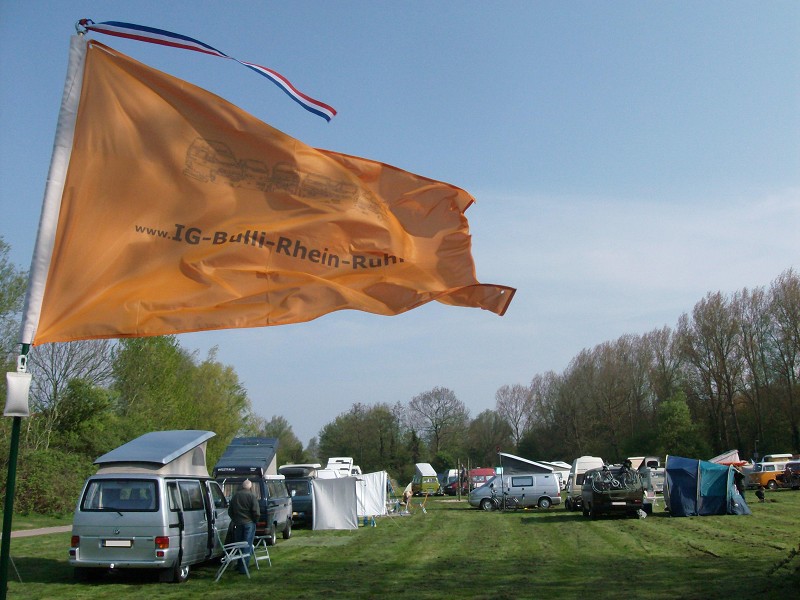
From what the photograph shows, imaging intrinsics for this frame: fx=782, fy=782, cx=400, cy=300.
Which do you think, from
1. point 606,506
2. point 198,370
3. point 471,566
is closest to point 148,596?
point 471,566

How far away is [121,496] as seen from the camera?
44.6ft

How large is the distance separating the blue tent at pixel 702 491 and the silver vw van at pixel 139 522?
2016 centimetres

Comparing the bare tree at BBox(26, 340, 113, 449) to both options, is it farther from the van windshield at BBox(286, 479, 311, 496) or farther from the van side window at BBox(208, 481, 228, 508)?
the van side window at BBox(208, 481, 228, 508)

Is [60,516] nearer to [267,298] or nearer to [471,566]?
[471,566]

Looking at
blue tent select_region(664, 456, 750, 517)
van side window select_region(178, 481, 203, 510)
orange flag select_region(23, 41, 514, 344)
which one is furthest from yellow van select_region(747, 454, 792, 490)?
orange flag select_region(23, 41, 514, 344)

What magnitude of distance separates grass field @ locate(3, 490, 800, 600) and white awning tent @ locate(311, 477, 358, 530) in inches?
58.5

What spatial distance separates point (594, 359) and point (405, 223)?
78.7 meters

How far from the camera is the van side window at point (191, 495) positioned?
14.4m

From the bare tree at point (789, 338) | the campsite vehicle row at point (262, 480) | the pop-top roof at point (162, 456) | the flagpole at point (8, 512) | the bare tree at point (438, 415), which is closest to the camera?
the flagpole at point (8, 512)

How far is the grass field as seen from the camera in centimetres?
1220

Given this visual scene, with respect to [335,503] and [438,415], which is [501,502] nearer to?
[335,503]

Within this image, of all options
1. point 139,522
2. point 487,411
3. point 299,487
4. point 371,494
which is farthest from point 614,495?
point 487,411

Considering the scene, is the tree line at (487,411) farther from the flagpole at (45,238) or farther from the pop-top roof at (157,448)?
the flagpole at (45,238)

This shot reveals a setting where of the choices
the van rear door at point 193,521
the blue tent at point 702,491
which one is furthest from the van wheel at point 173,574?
the blue tent at point 702,491
